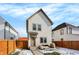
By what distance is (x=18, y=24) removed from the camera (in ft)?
16.1

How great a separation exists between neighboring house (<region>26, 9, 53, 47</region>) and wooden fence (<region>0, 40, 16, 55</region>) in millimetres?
304

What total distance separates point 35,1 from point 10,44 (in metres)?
0.83

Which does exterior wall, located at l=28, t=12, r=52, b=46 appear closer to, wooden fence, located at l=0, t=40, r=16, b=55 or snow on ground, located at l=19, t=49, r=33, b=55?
snow on ground, located at l=19, t=49, r=33, b=55

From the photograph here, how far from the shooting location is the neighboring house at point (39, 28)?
16.0ft

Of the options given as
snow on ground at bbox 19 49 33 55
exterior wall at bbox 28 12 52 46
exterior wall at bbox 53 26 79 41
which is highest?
exterior wall at bbox 28 12 52 46

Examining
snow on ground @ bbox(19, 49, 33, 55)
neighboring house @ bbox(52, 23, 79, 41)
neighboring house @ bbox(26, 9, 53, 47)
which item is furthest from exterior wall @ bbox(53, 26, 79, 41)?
snow on ground @ bbox(19, 49, 33, 55)

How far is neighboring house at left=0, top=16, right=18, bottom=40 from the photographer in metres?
4.86

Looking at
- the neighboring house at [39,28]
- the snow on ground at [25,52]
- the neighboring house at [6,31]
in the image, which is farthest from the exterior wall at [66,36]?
the neighboring house at [6,31]

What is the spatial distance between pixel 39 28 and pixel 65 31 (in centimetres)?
44

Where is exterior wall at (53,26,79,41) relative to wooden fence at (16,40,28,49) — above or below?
above

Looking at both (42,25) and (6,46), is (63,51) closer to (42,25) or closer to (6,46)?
(42,25)

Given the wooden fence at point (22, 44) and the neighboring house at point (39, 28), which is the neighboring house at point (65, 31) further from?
the wooden fence at point (22, 44)

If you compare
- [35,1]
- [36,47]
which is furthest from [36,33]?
[35,1]

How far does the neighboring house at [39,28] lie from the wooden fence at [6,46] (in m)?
0.30
